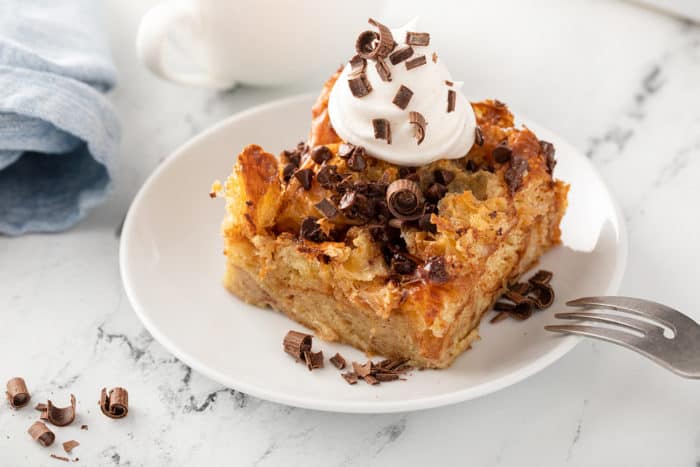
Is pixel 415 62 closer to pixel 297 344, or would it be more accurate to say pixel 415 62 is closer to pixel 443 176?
pixel 443 176

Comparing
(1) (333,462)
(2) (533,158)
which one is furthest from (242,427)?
(2) (533,158)

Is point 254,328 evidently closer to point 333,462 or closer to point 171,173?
point 333,462

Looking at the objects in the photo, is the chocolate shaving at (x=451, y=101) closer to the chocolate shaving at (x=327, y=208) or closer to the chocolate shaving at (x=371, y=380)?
the chocolate shaving at (x=327, y=208)

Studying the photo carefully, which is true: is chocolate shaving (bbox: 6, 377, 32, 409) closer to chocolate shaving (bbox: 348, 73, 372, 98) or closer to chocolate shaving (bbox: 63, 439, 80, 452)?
chocolate shaving (bbox: 63, 439, 80, 452)

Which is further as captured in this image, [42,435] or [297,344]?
[297,344]

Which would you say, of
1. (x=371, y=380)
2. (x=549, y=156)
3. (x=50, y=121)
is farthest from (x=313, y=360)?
(x=50, y=121)

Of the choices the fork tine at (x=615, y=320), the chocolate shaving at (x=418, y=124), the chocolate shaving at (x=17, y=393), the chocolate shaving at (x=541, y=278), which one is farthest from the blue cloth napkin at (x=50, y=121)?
the fork tine at (x=615, y=320)

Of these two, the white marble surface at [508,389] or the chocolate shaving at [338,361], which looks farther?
the chocolate shaving at [338,361]
